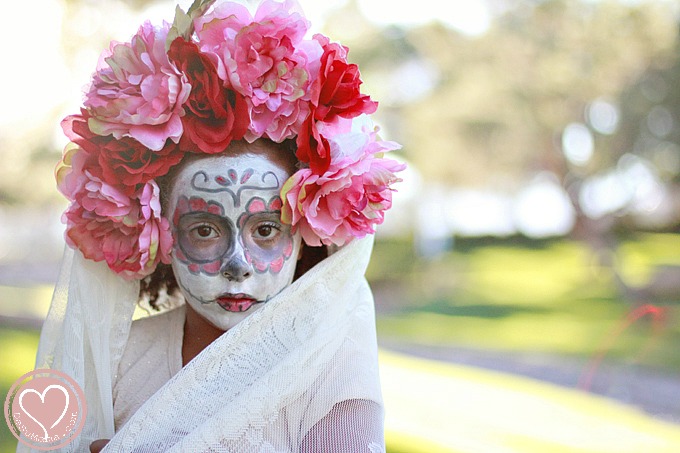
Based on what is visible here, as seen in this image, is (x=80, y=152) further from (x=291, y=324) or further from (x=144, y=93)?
(x=291, y=324)

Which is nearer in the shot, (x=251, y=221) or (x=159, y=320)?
(x=251, y=221)

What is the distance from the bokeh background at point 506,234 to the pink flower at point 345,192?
1.68 ft

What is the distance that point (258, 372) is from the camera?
2.07m

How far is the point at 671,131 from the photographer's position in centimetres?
1553

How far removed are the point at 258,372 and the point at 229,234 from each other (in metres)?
0.38

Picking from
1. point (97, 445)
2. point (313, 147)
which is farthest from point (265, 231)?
point (97, 445)

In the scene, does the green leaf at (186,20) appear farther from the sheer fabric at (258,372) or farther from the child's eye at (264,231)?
the sheer fabric at (258,372)

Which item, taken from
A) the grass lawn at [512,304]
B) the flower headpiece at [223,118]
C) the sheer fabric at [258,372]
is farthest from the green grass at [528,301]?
the flower headpiece at [223,118]

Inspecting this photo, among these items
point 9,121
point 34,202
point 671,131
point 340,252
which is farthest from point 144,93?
point 34,202

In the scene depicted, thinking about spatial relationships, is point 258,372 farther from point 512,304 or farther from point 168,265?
point 512,304

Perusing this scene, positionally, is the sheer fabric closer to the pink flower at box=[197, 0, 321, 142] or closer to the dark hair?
the dark hair

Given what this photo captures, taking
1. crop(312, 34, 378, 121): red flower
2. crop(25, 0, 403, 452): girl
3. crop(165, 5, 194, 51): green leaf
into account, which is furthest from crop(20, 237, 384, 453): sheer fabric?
crop(165, 5, 194, 51): green leaf

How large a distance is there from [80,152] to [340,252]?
30.5 inches

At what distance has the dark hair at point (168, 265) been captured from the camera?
7.19ft
